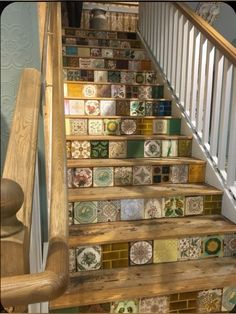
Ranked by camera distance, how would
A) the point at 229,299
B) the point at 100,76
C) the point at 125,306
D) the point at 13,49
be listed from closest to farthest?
the point at 13,49 → the point at 125,306 → the point at 229,299 → the point at 100,76

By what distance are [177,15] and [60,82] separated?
1815mm

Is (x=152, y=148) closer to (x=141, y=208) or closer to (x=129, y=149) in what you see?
(x=129, y=149)

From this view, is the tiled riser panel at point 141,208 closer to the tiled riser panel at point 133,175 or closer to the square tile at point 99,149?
the tiled riser panel at point 133,175

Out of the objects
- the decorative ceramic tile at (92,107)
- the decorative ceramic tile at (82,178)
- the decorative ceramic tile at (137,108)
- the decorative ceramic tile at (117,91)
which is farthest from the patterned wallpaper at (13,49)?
the decorative ceramic tile at (117,91)

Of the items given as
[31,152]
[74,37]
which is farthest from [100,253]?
[74,37]

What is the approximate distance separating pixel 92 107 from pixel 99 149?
52 cm

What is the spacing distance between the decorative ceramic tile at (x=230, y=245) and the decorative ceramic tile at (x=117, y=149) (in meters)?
0.89

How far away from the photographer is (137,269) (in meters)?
1.49

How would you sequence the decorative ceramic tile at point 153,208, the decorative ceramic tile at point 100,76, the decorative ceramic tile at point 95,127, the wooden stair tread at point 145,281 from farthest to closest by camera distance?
the decorative ceramic tile at point 100,76
the decorative ceramic tile at point 95,127
the decorative ceramic tile at point 153,208
the wooden stair tread at point 145,281

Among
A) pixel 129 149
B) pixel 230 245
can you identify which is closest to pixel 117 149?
pixel 129 149

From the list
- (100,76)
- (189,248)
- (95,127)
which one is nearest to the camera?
(189,248)

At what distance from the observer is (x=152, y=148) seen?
216 cm

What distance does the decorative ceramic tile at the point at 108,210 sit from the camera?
5.50 ft

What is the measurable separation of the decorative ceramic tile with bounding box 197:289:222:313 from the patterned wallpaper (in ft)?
3.76
